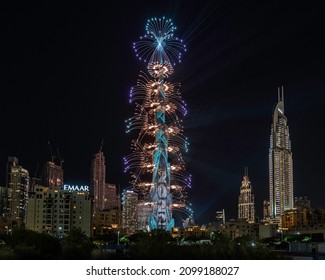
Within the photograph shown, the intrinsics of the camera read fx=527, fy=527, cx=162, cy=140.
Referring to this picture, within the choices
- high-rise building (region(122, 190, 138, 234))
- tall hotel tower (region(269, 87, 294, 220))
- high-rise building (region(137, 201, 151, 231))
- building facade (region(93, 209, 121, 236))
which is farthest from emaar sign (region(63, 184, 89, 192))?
tall hotel tower (region(269, 87, 294, 220))

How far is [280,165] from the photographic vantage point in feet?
625

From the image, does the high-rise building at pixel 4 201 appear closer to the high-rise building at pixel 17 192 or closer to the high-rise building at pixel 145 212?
the high-rise building at pixel 17 192

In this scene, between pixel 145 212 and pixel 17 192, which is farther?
pixel 17 192

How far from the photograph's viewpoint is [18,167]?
19288 centimetres

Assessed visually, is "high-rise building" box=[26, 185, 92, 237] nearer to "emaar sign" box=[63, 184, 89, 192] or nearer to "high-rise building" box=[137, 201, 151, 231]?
"emaar sign" box=[63, 184, 89, 192]

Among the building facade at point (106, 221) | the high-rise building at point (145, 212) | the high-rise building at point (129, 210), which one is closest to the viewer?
the high-rise building at point (145, 212)

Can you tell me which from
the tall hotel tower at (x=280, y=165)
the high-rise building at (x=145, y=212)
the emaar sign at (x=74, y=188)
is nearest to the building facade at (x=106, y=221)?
the high-rise building at (x=145, y=212)

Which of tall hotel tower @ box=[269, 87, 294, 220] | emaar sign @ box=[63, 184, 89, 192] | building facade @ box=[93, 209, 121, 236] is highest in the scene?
tall hotel tower @ box=[269, 87, 294, 220]

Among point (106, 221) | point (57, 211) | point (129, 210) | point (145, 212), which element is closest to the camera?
point (57, 211)

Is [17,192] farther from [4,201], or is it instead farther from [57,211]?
[57,211]

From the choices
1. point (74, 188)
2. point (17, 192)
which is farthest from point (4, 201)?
point (74, 188)

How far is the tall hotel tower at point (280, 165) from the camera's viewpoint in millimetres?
181250

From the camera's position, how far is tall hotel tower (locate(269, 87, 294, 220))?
595ft
